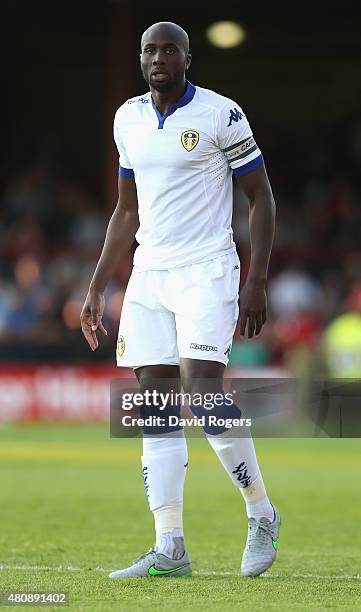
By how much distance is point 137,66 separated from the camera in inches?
930

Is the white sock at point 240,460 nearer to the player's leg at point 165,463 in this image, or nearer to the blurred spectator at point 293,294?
the player's leg at point 165,463

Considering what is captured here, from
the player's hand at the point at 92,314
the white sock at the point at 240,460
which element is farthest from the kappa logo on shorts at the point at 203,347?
the player's hand at the point at 92,314

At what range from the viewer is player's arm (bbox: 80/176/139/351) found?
5.76 m

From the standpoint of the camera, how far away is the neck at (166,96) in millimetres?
5477

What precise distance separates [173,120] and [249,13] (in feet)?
51.9

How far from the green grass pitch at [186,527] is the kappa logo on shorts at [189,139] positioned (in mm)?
1864

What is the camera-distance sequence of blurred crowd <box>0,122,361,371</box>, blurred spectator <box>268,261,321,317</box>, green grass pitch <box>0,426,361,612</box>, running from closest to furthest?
green grass pitch <box>0,426,361,612</box> → blurred crowd <box>0,122,361,371</box> → blurred spectator <box>268,261,321,317</box>

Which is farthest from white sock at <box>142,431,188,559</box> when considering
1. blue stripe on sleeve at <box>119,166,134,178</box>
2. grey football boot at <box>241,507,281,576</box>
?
blue stripe on sleeve at <box>119,166,134,178</box>

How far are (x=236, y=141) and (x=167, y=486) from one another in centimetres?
154

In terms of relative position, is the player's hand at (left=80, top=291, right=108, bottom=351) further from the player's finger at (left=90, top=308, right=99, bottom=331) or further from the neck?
the neck

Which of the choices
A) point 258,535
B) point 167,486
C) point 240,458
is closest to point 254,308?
point 240,458

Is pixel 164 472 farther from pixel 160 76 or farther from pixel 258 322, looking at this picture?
pixel 160 76

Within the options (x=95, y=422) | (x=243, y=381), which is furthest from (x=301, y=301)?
(x=243, y=381)

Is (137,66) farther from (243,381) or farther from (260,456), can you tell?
(243,381)
